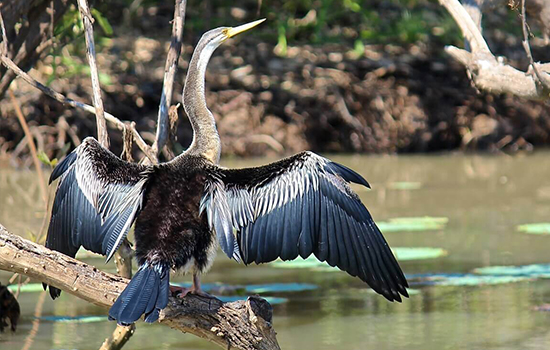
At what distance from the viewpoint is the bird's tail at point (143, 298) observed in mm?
3742

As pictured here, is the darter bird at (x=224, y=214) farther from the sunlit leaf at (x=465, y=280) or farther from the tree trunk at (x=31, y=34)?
the sunlit leaf at (x=465, y=280)

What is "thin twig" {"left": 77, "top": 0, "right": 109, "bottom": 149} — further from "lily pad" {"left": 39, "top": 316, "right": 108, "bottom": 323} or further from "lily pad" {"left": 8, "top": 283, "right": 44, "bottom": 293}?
"lily pad" {"left": 8, "top": 283, "right": 44, "bottom": 293}

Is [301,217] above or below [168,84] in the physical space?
below

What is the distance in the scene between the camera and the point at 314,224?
4.23 m

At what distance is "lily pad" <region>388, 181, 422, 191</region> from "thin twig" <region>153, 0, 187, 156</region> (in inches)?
219

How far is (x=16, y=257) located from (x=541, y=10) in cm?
359

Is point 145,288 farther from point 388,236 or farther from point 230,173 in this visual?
point 388,236

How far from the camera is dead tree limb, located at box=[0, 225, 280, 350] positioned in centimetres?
394

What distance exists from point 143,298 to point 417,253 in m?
3.78

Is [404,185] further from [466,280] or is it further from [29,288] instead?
[29,288]

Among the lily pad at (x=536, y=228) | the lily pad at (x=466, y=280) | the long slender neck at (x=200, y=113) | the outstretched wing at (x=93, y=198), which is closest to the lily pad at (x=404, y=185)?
the lily pad at (x=536, y=228)

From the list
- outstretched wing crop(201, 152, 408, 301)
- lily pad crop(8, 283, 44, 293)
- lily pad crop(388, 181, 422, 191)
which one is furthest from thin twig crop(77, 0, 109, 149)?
lily pad crop(388, 181, 422, 191)

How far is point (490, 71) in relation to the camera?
4934 millimetres

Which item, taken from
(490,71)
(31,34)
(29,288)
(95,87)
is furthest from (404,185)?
(95,87)
